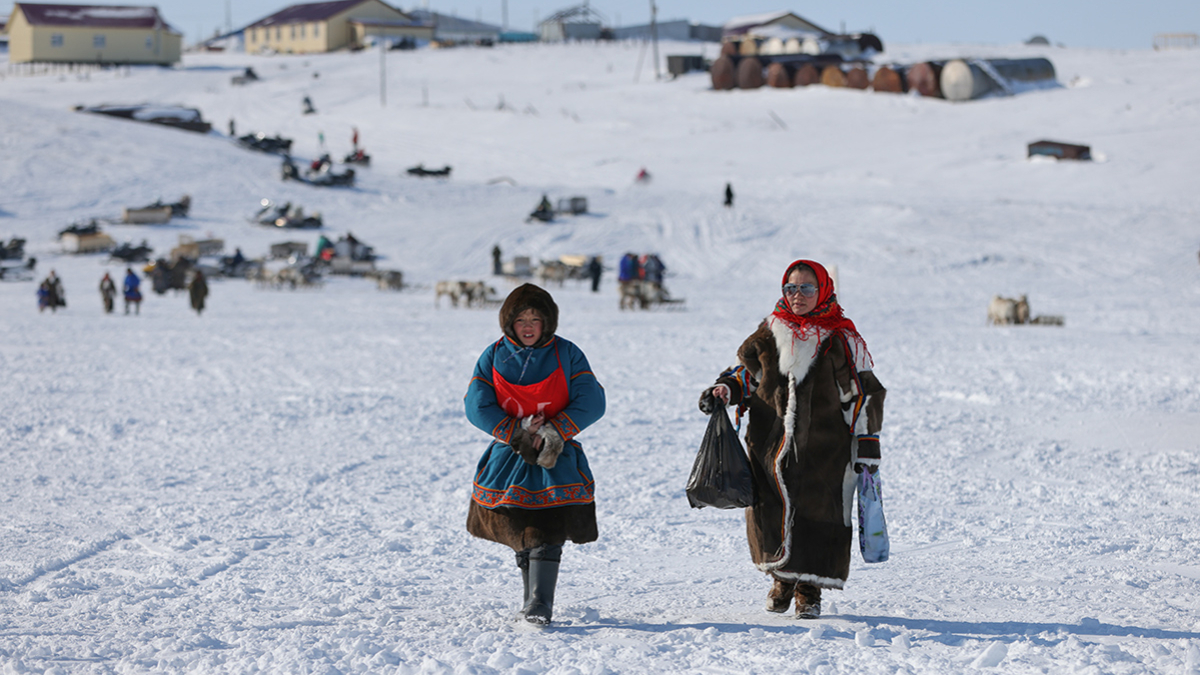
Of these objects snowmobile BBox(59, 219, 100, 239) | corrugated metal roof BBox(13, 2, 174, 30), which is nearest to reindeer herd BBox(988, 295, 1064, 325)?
snowmobile BBox(59, 219, 100, 239)

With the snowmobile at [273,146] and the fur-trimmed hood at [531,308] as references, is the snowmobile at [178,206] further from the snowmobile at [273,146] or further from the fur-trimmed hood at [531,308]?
the fur-trimmed hood at [531,308]

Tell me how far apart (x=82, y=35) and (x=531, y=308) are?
74.9 metres

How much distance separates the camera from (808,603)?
162 inches

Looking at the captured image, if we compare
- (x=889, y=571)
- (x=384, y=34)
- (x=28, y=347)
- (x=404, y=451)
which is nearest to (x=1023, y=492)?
(x=889, y=571)

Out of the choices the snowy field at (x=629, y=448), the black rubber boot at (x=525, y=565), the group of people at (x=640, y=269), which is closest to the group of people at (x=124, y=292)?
the snowy field at (x=629, y=448)

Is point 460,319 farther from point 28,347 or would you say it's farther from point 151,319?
point 28,347

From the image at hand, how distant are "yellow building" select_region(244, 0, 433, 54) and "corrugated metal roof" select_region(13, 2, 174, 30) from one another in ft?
36.1

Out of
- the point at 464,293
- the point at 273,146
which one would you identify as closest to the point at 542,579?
the point at 464,293

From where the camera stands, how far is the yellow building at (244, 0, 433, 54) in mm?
78562

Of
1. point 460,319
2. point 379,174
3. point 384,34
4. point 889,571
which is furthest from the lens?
point 384,34

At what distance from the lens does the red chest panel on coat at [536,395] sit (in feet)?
13.0

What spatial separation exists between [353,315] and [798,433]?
16475 millimetres

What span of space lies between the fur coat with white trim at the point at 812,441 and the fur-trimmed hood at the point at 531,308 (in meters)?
0.67

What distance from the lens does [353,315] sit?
64.5 ft
